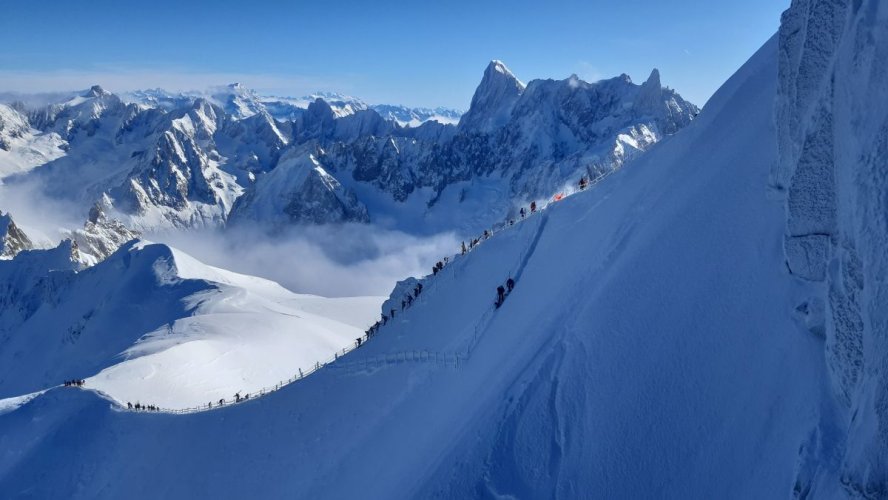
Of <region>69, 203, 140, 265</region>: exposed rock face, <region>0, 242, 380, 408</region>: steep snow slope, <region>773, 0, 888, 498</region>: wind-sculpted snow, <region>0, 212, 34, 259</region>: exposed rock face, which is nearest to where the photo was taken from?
<region>773, 0, 888, 498</region>: wind-sculpted snow

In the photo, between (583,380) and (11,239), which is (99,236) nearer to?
(11,239)

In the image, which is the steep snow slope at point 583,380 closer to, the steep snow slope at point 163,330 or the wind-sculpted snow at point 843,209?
the wind-sculpted snow at point 843,209

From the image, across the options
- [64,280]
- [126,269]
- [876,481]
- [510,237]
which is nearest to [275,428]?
[510,237]

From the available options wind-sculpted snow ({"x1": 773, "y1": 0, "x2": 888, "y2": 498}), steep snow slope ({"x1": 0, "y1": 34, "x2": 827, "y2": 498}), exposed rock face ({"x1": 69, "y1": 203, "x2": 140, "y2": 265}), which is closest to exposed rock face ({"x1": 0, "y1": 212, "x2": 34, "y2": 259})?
exposed rock face ({"x1": 69, "y1": 203, "x2": 140, "y2": 265})

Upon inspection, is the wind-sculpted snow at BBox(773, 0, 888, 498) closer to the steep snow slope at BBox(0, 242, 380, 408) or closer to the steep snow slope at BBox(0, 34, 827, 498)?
the steep snow slope at BBox(0, 34, 827, 498)

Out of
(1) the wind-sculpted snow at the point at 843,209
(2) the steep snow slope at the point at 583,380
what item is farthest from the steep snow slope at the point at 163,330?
(1) the wind-sculpted snow at the point at 843,209

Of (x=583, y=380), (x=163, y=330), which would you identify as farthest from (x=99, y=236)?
(x=583, y=380)
